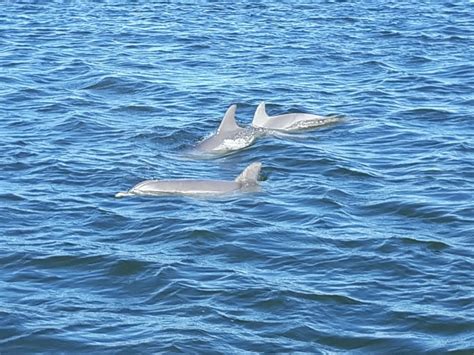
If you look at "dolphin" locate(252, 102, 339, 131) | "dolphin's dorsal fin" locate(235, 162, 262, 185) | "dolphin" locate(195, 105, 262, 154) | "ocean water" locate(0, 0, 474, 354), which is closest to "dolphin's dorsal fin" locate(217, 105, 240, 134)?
"dolphin" locate(195, 105, 262, 154)

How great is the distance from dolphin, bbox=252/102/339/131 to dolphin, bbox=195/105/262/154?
505 millimetres

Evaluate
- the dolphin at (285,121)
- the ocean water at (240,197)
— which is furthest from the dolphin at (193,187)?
the dolphin at (285,121)

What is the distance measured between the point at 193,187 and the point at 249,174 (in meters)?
0.87

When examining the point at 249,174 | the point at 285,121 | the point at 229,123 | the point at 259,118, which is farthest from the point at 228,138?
the point at 249,174

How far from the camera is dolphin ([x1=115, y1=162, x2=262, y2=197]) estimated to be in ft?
53.1

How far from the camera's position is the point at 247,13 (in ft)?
106

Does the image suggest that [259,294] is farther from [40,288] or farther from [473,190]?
[473,190]

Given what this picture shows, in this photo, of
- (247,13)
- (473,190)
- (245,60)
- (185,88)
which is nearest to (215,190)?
→ (473,190)

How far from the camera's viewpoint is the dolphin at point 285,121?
20078 millimetres

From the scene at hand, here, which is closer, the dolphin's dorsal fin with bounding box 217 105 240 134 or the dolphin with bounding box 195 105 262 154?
the dolphin with bounding box 195 105 262 154

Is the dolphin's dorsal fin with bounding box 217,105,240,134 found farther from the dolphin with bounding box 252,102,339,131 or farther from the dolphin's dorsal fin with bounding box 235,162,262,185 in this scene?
the dolphin's dorsal fin with bounding box 235,162,262,185

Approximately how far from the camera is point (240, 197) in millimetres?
16172

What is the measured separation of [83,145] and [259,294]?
7273mm

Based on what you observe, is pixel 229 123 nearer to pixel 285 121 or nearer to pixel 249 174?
pixel 285 121
